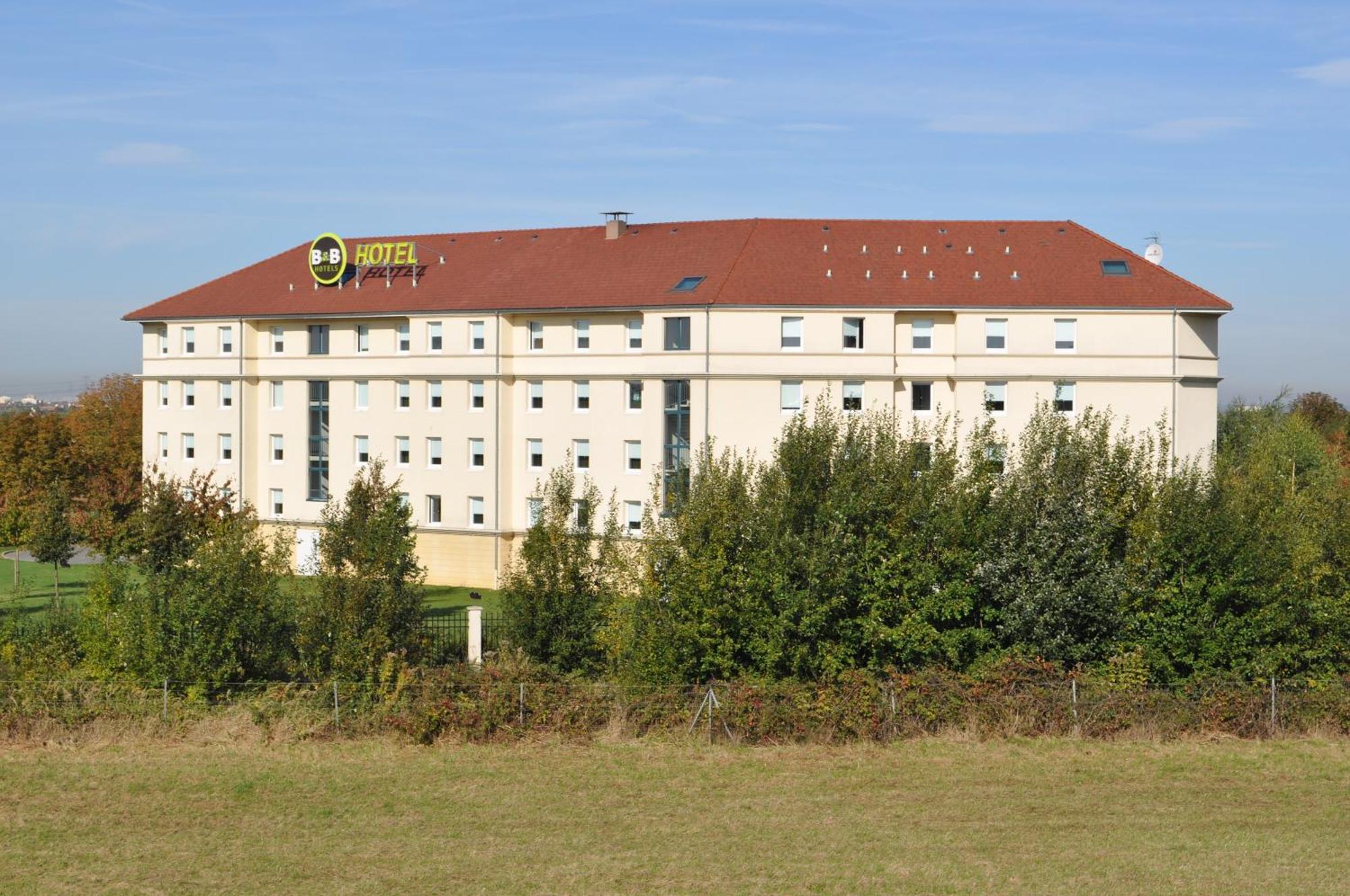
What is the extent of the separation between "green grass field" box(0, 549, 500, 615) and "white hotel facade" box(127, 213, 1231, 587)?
7.69 feet

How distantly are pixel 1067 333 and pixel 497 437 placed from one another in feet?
72.0

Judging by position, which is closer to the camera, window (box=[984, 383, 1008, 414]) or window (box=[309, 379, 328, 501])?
window (box=[984, 383, 1008, 414])

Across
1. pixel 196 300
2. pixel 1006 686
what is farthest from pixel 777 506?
pixel 196 300

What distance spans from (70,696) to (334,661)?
16.9 feet

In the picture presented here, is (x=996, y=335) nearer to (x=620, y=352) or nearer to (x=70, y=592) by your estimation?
(x=620, y=352)

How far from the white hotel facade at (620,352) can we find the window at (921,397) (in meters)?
0.13

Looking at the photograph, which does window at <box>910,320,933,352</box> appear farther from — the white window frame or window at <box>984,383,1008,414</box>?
window at <box>984,383,1008,414</box>

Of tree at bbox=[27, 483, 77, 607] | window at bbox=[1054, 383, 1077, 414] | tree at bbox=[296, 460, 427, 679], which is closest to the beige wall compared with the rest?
window at bbox=[1054, 383, 1077, 414]

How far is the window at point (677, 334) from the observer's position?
56812 mm

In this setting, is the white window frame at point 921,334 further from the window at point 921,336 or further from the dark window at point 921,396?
the dark window at point 921,396

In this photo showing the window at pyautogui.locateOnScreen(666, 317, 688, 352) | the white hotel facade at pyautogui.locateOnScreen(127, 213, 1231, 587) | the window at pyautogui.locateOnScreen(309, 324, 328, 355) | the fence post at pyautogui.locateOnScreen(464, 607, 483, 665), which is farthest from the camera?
the window at pyautogui.locateOnScreen(309, 324, 328, 355)

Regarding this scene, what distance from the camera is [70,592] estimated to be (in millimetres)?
56531

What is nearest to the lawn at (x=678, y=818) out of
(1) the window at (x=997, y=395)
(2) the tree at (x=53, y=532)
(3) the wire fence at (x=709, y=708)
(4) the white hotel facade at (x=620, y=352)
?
(3) the wire fence at (x=709, y=708)

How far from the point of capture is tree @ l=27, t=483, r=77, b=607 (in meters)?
52.7
